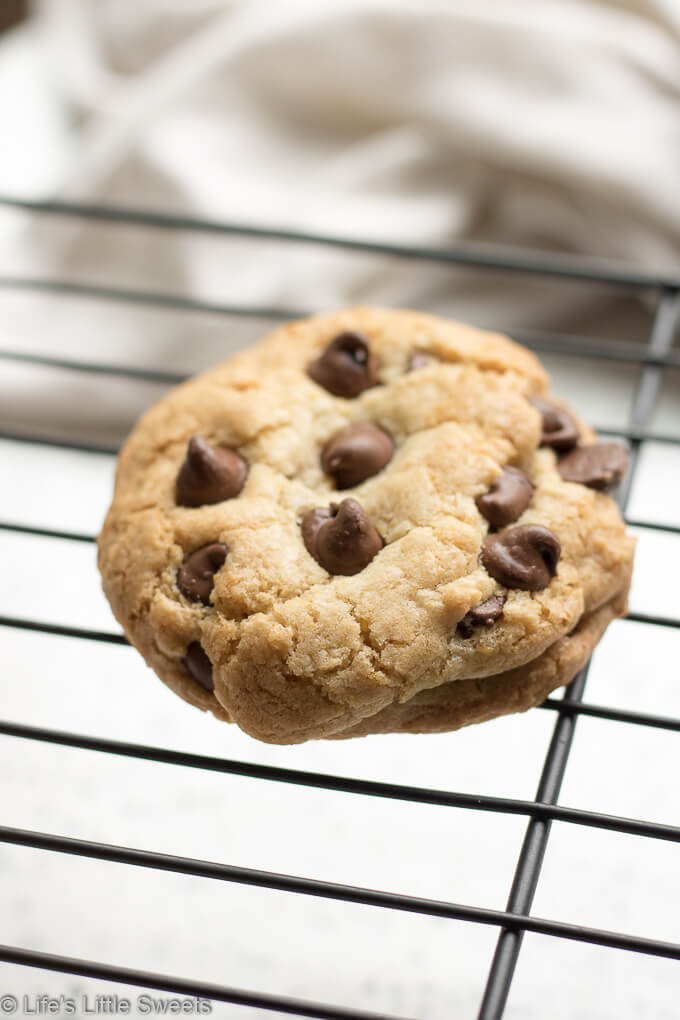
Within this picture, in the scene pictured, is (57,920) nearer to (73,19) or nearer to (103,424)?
(103,424)

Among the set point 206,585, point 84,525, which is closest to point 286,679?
point 206,585

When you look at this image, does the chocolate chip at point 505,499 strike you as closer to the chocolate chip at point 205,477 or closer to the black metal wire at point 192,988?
the chocolate chip at point 205,477

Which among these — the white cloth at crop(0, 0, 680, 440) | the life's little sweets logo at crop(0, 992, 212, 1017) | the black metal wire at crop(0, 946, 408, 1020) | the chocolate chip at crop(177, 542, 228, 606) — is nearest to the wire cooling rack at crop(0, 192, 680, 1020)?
the black metal wire at crop(0, 946, 408, 1020)

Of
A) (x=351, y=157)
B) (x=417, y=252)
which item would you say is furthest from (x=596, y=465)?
(x=351, y=157)

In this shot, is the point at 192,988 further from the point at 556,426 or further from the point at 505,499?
the point at 556,426

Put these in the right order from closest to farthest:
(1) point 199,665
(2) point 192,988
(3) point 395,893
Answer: (2) point 192,988, (3) point 395,893, (1) point 199,665

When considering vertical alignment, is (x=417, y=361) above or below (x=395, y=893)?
above

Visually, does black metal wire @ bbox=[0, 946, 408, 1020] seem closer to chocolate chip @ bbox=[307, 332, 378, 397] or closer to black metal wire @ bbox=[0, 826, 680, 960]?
black metal wire @ bbox=[0, 826, 680, 960]
